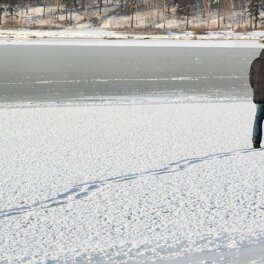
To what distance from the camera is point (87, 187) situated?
557 cm

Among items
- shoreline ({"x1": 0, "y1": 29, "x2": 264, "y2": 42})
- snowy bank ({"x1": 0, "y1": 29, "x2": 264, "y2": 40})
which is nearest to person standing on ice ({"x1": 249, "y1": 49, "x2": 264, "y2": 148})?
shoreline ({"x1": 0, "y1": 29, "x2": 264, "y2": 42})

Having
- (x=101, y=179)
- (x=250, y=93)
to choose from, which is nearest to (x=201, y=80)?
(x=250, y=93)

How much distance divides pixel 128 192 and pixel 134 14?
69503mm

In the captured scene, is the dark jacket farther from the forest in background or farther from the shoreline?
the forest in background

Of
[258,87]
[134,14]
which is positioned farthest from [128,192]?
[134,14]

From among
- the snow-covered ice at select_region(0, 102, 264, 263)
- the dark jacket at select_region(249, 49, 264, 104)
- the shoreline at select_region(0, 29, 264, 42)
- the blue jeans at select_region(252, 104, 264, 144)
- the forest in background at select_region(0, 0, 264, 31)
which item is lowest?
the snow-covered ice at select_region(0, 102, 264, 263)

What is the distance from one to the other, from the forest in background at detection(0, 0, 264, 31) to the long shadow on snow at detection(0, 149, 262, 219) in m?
56.2

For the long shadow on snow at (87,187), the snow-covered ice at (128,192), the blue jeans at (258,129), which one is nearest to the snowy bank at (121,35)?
the snow-covered ice at (128,192)

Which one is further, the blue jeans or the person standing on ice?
the blue jeans

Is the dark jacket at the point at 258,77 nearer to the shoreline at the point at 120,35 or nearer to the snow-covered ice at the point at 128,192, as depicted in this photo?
the snow-covered ice at the point at 128,192

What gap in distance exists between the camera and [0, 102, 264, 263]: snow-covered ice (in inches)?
158

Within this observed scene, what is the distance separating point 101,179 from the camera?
590 centimetres

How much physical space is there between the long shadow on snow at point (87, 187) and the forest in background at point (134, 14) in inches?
2212

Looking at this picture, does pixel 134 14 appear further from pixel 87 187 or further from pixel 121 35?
pixel 87 187
